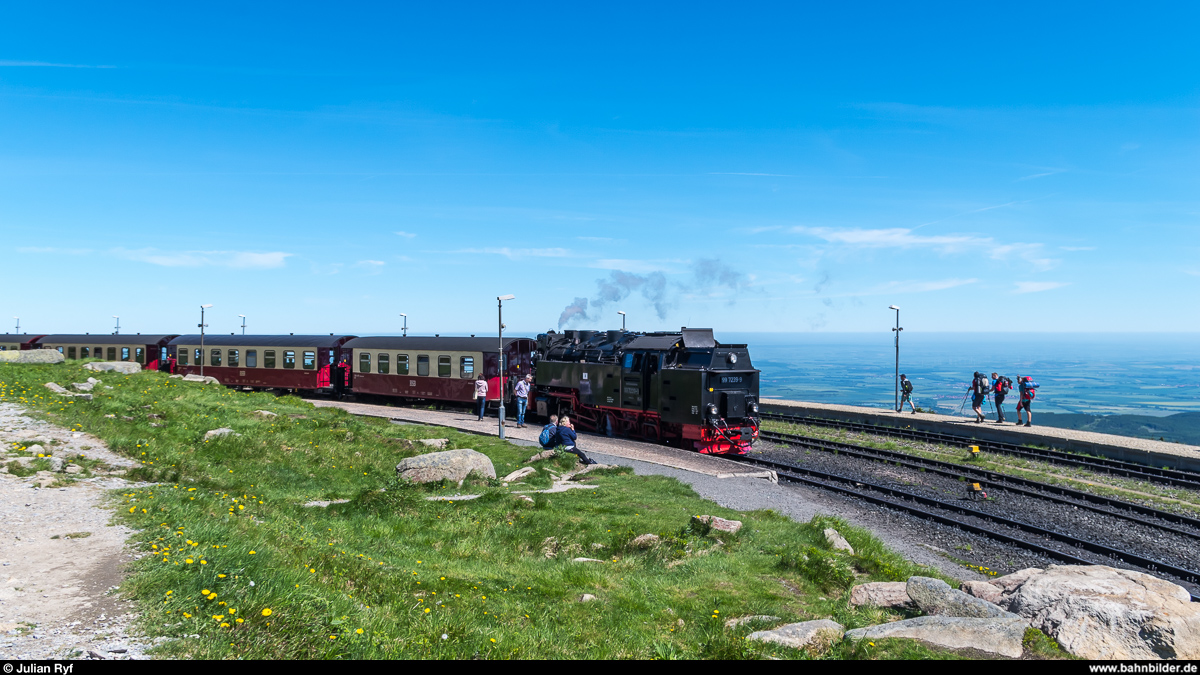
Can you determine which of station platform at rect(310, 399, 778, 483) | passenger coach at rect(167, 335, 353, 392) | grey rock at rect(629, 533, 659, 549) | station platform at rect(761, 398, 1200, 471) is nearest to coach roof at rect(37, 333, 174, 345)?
passenger coach at rect(167, 335, 353, 392)

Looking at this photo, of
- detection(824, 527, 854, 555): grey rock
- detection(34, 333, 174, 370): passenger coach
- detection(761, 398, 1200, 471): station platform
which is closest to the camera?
detection(824, 527, 854, 555): grey rock

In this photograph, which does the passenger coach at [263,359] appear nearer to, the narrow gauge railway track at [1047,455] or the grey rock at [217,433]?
the grey rock at [217,433]

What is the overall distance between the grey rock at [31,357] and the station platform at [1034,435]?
3488 centimetres

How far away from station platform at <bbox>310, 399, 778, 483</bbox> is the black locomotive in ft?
2.89

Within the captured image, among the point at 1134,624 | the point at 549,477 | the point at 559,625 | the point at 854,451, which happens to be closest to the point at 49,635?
the point at 559,625

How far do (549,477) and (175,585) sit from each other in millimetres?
11038

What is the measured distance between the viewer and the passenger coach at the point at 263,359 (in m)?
37.4

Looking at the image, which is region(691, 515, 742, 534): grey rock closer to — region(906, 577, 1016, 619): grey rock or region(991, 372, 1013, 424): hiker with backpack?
region(906, 577, 1016, 619): grey rock

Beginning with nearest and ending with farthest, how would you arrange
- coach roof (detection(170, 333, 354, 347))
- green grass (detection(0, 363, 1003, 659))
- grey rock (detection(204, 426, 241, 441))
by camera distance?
1. green grass (detection(0, 363, 1003, 659))
2. grey rock (detection(204, 426, 241, 441))
3. coach roof (detection(170, 333, 354, 347))

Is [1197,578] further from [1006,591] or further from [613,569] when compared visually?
[613,569]

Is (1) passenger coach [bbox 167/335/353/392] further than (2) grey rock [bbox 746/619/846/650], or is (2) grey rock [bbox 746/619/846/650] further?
(1) passenger coach [bbox 167/335/353/392]

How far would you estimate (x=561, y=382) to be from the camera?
94.9ft

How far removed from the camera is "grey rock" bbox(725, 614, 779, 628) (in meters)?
7.59

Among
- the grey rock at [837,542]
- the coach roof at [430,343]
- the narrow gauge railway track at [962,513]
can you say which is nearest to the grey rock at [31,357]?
the coach roof at [430,343]
